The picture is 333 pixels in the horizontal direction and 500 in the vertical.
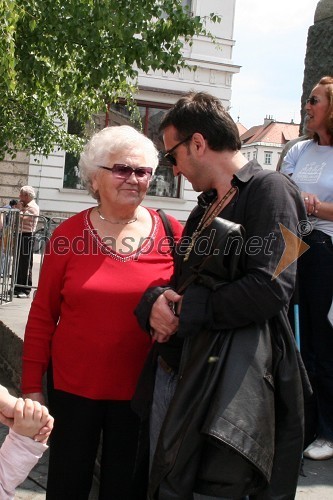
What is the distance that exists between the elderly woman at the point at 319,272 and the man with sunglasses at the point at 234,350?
1.04m

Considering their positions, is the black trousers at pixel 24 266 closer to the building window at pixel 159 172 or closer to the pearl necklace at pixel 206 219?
the pearl necklace at pixel 206 219

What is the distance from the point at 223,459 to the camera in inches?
80.2

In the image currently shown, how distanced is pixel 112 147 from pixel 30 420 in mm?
1376

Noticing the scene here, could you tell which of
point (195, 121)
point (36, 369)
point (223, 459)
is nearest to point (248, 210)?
point (195, 121)

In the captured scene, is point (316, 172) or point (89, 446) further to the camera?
point (316, 172)

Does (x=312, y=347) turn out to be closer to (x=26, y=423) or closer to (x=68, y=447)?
(x=68, y=447)

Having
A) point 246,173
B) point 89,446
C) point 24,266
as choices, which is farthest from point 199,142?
point 24,266

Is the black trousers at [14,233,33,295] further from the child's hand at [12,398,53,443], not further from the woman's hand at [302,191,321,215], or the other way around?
the child's hand at [12,398,53,443]

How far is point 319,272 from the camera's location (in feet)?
10.8

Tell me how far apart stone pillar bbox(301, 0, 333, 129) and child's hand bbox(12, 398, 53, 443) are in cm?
294

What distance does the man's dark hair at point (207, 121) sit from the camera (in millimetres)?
2342

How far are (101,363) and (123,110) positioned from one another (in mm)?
18609

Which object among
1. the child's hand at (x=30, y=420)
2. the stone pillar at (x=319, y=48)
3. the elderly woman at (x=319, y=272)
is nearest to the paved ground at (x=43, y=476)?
the elderly woman at (x=319, y=272)

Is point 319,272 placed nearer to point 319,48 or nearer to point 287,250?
point 287,250
